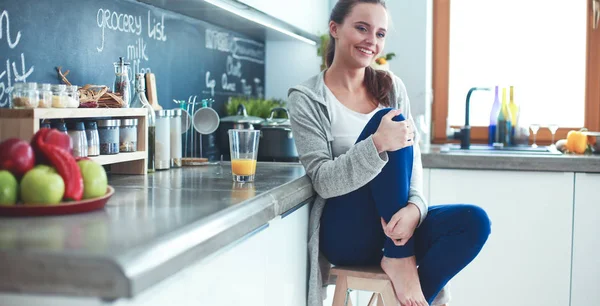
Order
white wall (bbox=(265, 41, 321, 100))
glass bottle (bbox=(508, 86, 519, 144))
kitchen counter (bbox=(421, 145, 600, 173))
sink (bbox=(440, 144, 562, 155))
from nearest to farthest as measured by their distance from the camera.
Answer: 1. kitchen counter (bbox=(421, 145, 600, 173))
2. sink (bbox=(440, 144, 562, 155))
3. glass bottle (bbox=(508, 86, 519, 144))
4. white wall (bbox=(265, 41, 321, 100))

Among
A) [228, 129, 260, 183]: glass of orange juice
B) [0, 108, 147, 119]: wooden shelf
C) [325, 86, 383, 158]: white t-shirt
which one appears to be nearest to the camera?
[0, 108, 147, 119]: wooden shelf

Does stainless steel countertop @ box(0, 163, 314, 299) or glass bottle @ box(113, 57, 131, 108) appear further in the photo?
glass bottle @ box(113, 57, 131, 108)

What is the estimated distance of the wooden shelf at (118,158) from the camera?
1.69 meters

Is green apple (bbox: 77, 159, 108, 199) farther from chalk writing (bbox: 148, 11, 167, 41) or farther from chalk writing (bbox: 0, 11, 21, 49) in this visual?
chalk writing (bbox: 148, 11, 167, 41)

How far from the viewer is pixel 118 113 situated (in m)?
1.75

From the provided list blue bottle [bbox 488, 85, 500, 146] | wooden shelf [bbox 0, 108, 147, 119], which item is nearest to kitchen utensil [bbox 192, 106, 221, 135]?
wooden shelf [bbox 0, 108, 147, 119]

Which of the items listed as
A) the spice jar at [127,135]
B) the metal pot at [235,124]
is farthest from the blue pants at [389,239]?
the metal pot at [235,124]

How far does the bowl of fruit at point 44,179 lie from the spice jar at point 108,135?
0.50m

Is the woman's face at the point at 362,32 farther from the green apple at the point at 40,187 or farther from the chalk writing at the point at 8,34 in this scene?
the green apple at the point at 40,187

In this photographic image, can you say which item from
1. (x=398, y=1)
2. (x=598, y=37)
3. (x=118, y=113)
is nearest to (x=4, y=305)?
(x=118, y=113)

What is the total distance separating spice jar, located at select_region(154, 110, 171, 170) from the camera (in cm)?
210

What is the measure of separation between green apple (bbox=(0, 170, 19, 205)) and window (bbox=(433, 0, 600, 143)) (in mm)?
2789

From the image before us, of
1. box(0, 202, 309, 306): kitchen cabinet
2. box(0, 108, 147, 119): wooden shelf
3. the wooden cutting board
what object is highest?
the wooden cutting board

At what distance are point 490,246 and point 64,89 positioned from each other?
1919mm
